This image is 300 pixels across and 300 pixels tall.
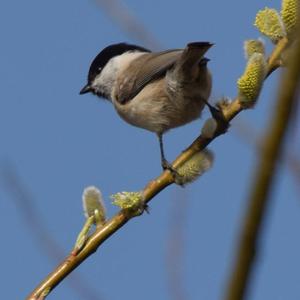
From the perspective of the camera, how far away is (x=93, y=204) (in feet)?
5.32

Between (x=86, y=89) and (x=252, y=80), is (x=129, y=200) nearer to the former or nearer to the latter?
(x=252, y=80)

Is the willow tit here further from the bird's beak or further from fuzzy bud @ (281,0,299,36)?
fuzzy bud @ (281,0,299,36)

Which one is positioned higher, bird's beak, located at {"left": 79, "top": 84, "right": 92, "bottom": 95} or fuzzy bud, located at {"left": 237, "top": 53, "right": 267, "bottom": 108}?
bird's beak, located at {"left": 79, "top": 84, "right": 92, "bottom": 95}

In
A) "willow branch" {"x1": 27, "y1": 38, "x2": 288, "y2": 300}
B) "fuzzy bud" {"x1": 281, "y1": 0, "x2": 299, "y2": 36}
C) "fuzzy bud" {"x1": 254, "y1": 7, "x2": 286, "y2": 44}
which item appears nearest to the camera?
"willow branch" {"x1": 27, "y1": 38, "x2": 288, "y2": 300}

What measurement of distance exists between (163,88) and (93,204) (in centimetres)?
181

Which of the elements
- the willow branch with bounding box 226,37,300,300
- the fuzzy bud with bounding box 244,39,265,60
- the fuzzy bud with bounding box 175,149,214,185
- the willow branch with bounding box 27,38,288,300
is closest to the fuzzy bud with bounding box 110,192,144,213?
the willow branch with bounding box 27,38,288,300

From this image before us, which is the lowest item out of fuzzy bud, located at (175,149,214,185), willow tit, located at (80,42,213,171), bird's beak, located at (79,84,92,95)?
fuzzy bud, located at (175,149,214,185)

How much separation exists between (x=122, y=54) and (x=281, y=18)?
8.88ft

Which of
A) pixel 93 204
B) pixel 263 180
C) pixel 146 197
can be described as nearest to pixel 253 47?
pixel 146 197

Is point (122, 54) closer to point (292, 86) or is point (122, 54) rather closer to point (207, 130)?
point (207, 130)

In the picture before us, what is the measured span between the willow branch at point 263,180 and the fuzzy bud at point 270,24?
116 centimetres

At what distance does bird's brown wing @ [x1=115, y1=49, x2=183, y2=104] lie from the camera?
326cm

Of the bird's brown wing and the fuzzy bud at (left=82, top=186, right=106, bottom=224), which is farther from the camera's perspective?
the bird's brown wing

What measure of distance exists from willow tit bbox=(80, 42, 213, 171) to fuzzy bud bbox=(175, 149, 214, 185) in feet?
3.52
